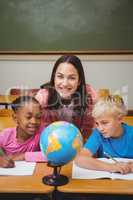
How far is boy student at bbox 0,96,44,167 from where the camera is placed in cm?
160

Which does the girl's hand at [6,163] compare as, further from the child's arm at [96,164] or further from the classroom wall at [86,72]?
the classroom wall at [86,72]

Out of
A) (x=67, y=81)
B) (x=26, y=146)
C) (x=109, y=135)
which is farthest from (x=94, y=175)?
(x=67, y=81)

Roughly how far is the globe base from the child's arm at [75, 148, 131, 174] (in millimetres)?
152

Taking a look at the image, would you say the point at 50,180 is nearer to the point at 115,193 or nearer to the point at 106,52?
the point at 115,193

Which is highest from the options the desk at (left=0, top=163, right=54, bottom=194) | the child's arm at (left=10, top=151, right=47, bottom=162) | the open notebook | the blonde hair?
the blonde hair

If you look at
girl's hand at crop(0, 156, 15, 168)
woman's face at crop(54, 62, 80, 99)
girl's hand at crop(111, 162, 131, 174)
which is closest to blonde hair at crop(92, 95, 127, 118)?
woman's face at crop(54, 62, 80, 99)

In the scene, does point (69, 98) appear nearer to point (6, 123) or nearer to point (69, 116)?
point (69, 116)

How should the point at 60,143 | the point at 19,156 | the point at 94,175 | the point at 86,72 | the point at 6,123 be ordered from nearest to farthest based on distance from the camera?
the point at 60,143 → the point at 94,175 → the point at 19,156 → the point at 6,123 → the point at 86,72

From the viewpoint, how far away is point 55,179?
1.40 metres

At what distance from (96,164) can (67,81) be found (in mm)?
447

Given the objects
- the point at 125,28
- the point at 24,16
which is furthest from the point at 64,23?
the point at 125,28

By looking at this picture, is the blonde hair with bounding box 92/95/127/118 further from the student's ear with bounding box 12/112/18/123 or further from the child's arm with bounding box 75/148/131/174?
the student's ear with bounding box 12/112/18/123

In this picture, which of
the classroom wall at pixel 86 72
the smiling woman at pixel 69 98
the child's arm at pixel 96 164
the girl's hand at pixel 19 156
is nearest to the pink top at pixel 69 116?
the smiling woman at pixel 69 98

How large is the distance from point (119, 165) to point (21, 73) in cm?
248
